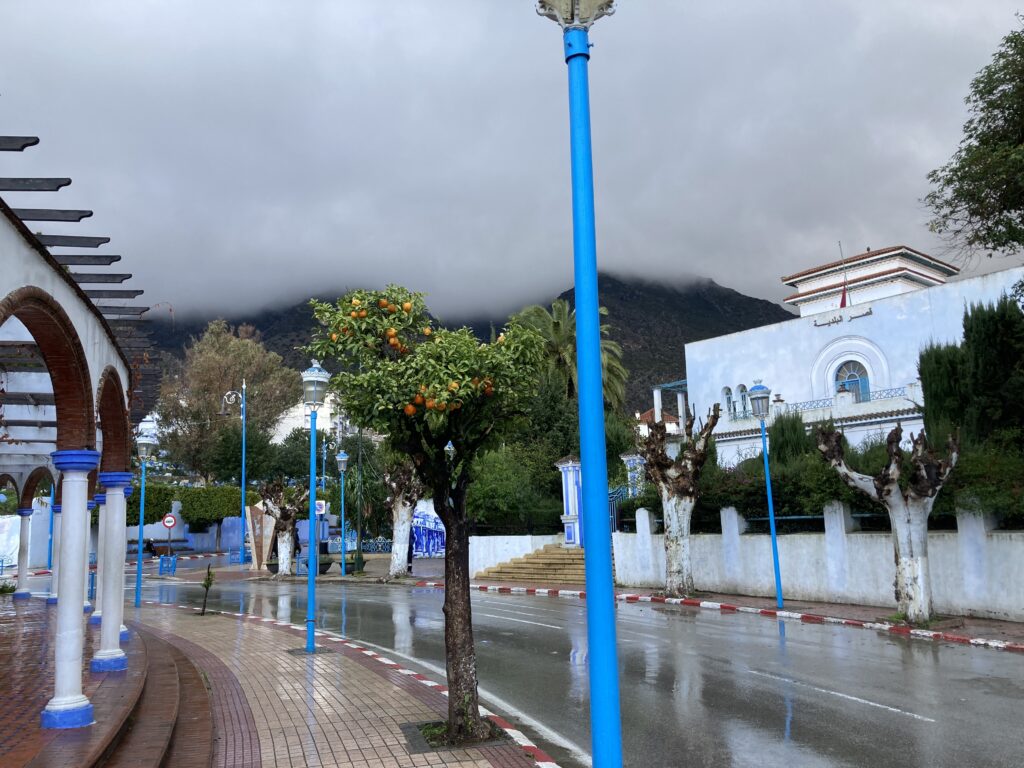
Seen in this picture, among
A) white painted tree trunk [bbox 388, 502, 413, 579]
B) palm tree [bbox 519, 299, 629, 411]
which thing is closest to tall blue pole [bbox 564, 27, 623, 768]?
white painted tree trunk [bbox 388, 502, 413, 579]

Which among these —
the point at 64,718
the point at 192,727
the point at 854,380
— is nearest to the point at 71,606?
the point at 64,718

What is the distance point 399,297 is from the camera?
342 inches

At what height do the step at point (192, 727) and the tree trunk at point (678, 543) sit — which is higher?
the tree trunk at point (678, 543)

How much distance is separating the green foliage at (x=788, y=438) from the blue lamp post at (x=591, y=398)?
2367 cm

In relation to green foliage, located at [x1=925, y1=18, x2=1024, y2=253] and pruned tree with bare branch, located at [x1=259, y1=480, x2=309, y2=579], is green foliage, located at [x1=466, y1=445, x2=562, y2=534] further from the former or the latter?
green foliage, located at [x1=925, y1=18, x2=1024, y2=253]

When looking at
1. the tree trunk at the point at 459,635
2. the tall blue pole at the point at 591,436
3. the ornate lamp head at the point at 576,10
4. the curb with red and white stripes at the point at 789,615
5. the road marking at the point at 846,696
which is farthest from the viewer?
the curb with red and white stripes at the point at 789,615

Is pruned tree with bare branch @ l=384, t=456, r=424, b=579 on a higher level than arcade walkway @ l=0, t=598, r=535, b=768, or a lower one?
higher

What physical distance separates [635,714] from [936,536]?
11453mm

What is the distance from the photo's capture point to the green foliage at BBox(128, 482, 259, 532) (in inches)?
1999

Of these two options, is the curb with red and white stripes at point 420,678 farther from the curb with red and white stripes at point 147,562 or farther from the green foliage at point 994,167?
the curb with red and white stripes at point 147,562

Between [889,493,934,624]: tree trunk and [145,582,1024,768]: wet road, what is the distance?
4.53 feet

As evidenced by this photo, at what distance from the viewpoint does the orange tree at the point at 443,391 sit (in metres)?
7.86

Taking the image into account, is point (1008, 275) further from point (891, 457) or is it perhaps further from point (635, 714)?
point (635, 714)

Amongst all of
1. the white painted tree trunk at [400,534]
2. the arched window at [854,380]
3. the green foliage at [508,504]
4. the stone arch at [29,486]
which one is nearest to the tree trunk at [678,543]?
the green foliage at [508,504]
